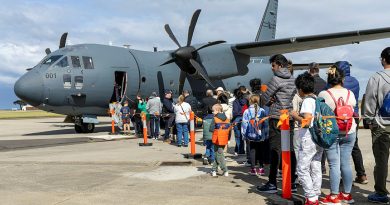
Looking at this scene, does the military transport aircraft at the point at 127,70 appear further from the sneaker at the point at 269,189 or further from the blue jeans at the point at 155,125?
the sneaker at the point at 269,189

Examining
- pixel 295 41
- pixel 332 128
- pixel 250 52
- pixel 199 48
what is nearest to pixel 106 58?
pixel 199 48

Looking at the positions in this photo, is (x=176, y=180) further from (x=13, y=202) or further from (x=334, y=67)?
Answer: (x=334, y=67)

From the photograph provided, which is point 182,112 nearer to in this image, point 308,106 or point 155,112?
point 155,112

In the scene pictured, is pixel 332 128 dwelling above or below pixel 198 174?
above

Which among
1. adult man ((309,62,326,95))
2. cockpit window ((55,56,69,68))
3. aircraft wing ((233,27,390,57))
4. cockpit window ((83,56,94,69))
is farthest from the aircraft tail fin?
adult man ((309,62,326,95))

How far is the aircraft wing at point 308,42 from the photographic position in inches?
612

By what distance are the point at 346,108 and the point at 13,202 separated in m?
4.64

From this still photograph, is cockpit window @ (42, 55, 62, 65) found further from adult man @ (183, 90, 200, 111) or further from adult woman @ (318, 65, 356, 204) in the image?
adult woman @ (318, 65, 356, 204)

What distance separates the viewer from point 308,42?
17234 mm

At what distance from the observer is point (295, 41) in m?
17.0

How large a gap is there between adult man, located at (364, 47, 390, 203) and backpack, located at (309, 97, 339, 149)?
2.64ft

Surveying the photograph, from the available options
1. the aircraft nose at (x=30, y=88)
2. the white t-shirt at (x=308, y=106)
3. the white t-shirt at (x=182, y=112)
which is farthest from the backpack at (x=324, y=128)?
the aircraft nose at (x=30, y=88)

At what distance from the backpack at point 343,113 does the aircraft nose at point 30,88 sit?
12.7 meters

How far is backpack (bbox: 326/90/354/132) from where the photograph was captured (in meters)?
4.88
